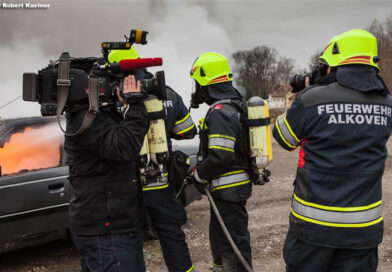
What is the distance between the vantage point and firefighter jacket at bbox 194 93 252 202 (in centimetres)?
306

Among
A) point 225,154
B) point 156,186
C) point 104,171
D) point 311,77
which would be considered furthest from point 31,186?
point 311,77

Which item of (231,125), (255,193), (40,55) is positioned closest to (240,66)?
(40,55)

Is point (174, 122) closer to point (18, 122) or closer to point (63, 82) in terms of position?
point (63, 82)

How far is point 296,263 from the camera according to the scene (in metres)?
2.24

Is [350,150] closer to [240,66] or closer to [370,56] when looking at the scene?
[370,56]

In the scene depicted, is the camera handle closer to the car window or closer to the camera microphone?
the camera microphone

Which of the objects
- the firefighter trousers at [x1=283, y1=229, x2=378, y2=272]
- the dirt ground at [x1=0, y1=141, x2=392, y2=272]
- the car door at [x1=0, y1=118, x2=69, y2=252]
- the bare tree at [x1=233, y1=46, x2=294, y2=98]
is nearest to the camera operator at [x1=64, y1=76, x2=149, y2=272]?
the firefighter trousers at [x1=283, y1=229, x2=378, y2=272]

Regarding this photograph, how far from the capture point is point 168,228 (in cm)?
298

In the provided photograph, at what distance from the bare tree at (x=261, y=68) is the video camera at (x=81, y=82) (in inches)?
2007

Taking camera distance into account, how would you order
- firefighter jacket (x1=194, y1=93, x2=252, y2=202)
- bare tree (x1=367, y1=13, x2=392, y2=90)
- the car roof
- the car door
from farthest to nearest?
bare tree (x1=367, y1=13, x2=392, y2=90) < the car roof < the car door < firefighter jacket (x1=194, y1=93, x2=252, y2=202)

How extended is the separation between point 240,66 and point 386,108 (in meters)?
52.3

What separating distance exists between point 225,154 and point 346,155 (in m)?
1.13

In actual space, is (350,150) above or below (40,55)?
below

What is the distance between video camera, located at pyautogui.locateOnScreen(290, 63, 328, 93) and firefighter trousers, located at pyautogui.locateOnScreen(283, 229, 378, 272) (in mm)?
1016
